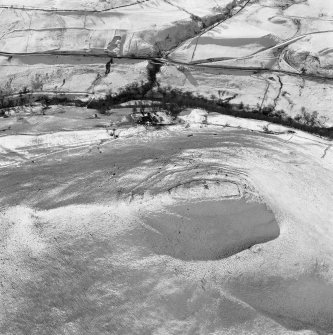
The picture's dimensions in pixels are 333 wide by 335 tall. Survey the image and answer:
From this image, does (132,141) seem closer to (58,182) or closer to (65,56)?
(58,182)

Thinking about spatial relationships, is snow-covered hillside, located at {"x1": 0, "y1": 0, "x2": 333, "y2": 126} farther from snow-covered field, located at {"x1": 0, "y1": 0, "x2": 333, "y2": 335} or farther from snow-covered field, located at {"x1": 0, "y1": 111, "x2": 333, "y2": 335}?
snow-covered field, located at {"x1": 0, "y1": 111, "x2": 333, "y2": 335}

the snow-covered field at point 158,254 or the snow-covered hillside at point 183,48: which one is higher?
the snow-covered hillside at point 183,48

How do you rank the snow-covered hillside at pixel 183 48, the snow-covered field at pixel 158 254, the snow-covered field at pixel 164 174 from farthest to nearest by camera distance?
the snow-covered hillside at pixel 183 48 < the snow-covered field at pixel 164 174 < the snow-covered field at pixel 158 254

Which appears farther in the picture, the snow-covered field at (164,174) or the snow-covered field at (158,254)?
the snow-covered field at (164,174)

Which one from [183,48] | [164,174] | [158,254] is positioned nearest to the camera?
[158,254]

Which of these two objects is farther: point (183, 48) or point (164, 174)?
point (183, 48)

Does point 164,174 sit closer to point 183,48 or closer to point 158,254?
point 158,254

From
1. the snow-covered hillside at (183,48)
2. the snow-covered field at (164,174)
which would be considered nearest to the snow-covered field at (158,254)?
the snow-covered field at (164,174)

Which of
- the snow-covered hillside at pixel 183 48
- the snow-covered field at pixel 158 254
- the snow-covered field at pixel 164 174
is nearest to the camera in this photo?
the snow-covered field at pixel 158 254

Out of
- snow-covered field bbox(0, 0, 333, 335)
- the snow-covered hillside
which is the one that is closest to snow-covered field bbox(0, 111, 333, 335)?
snow-covered field bbox(0, 0, 333, 335)

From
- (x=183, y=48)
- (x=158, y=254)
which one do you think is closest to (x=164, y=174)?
(x=158, y=254)

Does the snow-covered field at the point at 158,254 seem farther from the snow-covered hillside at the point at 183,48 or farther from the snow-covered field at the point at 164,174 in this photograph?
the snow-covered hillside at the point at 183,48
